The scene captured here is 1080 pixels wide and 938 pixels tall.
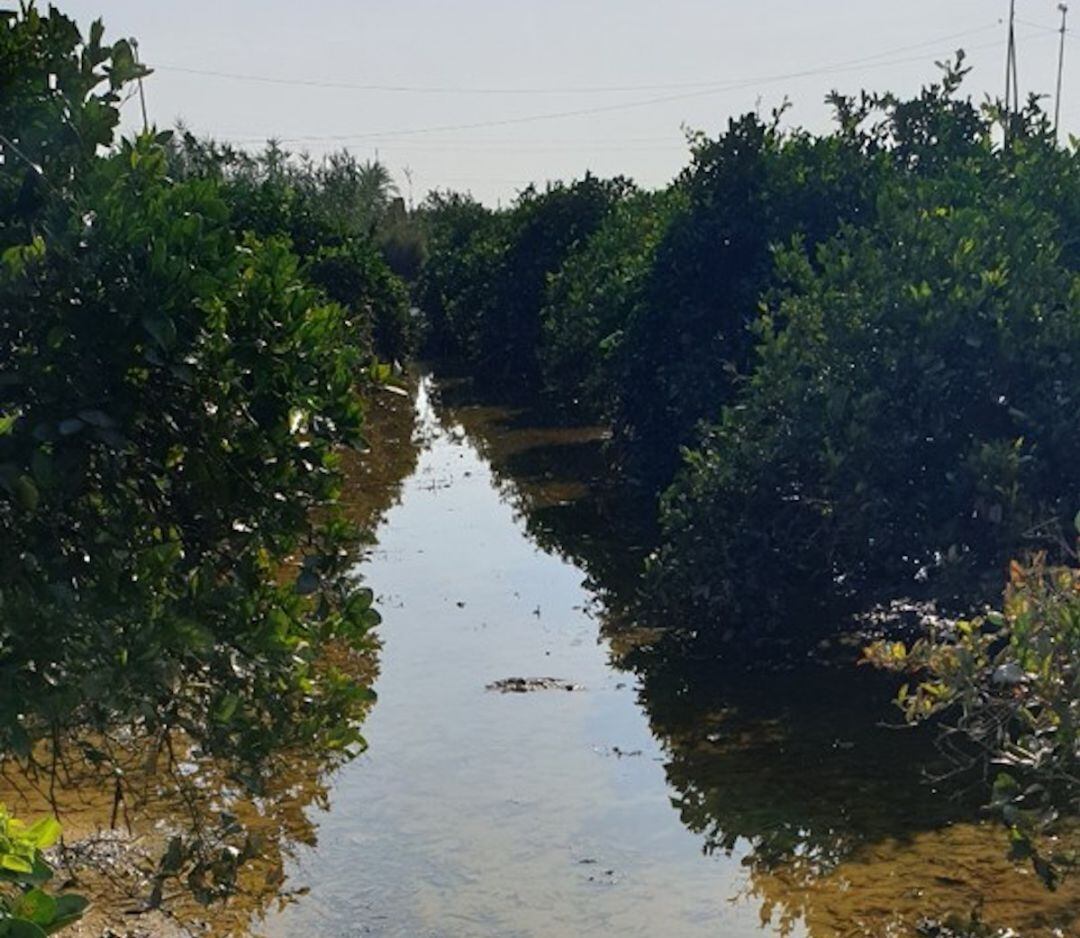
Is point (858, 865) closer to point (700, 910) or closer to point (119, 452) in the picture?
point (700, 910)

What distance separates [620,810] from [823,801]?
1279 millimetres

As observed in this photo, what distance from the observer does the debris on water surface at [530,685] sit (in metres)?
13.6

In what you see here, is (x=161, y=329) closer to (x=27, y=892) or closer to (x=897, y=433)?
(x=27, y=892)

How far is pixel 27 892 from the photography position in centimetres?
269

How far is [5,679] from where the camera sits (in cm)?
490

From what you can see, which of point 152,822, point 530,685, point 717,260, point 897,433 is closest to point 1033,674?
point 152,822

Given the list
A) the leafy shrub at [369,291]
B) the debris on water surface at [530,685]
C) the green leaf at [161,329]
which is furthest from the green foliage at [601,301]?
the green leaf at [161,329]

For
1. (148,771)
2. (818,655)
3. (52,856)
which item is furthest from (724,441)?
(148,771)

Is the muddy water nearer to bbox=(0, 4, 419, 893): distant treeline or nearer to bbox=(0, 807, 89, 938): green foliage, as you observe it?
bbox=(0, 4, 419, 893): distant treeline

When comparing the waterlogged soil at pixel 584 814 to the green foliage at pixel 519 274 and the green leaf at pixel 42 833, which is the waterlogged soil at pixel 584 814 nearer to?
the green leaf at pixel 42 833

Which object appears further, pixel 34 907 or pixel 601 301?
pixel 601 301

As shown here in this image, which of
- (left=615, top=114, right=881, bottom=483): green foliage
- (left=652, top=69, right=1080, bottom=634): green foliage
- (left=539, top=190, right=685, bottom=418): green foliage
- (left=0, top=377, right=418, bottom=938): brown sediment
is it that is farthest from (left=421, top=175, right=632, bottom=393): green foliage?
(left=0, top=377, right=418, bottom=938): brown sediment

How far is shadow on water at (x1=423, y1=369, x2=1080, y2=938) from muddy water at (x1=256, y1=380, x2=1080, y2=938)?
0.7 inches

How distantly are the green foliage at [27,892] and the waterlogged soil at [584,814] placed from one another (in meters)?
3.53
